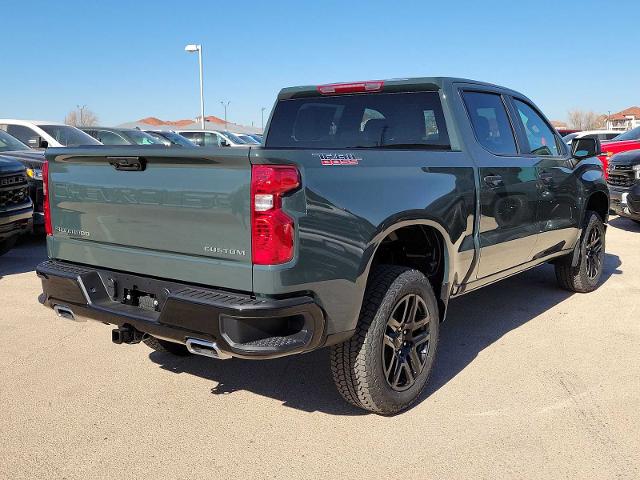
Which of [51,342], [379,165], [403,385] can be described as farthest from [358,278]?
[51,342]

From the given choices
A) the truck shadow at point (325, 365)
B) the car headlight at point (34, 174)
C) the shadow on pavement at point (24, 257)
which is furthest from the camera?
the car headlight at point (34, 174)

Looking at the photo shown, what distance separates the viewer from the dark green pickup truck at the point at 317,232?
8.68 feet

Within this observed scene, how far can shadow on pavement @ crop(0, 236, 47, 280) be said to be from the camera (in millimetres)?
7098

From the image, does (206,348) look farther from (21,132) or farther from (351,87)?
(21,132)

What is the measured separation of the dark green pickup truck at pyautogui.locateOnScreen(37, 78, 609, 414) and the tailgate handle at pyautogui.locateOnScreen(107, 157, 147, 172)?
1 cm

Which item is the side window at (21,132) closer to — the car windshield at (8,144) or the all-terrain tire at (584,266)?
the car windshield at (8,144)

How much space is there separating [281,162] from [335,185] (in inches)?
12.7

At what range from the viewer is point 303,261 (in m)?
2.67

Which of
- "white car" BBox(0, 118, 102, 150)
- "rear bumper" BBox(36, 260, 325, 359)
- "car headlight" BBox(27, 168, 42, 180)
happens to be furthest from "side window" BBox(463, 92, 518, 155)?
"white car" BBox(0, 118, 102, 150)

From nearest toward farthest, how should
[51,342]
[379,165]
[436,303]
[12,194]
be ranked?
[379,165] < [436,303] < [51,342] < [12,194]

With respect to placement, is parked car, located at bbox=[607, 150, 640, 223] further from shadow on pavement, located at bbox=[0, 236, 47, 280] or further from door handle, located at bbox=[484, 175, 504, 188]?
shadow on pavement, located at bbox=[0, 236, 47, 280]

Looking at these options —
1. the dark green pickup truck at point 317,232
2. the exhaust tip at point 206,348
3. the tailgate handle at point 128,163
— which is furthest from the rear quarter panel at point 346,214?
the tailgate handle at point 128,163

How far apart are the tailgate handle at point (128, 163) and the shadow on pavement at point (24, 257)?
4.44 m

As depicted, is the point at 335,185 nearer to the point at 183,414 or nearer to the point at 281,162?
the point at 281,162
